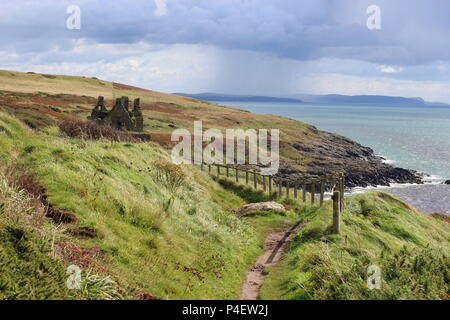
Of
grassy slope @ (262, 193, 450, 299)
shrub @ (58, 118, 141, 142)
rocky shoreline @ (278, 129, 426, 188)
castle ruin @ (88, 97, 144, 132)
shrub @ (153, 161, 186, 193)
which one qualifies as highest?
castle ruin @ (88, 97, 144, 132)

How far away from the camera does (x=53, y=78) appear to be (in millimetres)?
117875

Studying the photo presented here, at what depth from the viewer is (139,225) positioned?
11.8m

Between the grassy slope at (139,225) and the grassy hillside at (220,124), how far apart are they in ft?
66.4

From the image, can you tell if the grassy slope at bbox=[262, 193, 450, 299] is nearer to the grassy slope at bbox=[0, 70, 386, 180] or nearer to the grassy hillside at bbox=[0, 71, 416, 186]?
the grassy hillside at bbox=[0, 71, 416, 186]

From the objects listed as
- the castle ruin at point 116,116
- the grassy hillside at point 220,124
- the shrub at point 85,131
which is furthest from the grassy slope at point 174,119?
the shrub at point 85,131

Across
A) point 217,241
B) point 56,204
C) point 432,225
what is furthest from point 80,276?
point 432,225

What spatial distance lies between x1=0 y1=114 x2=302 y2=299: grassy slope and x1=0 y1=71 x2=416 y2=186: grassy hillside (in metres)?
20.2

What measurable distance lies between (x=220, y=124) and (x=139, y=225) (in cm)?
7264

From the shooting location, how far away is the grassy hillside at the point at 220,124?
2238 inches

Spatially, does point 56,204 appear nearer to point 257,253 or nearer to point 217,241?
point 217,241

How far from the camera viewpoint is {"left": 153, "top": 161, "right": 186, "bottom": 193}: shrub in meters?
18.2

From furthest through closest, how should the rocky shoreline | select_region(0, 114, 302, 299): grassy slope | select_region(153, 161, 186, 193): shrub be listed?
the rocky shoreline, select_region(153, 161, 186, 193): shrub, select_region(0, 114, 302, 299): grassy slope
